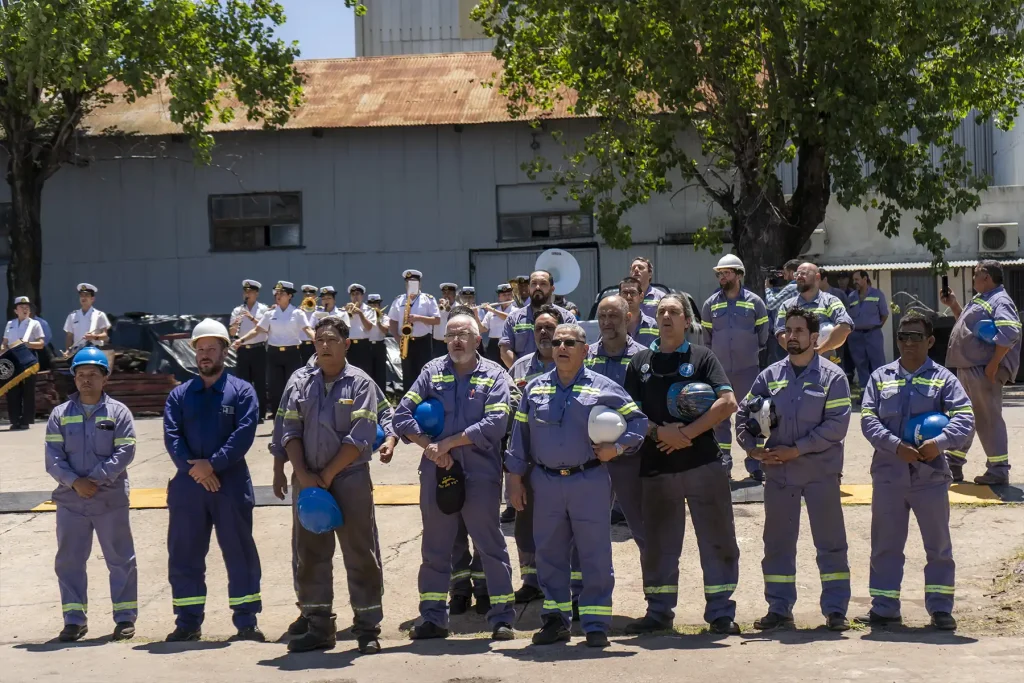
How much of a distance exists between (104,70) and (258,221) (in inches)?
211

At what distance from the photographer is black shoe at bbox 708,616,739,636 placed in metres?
7.84

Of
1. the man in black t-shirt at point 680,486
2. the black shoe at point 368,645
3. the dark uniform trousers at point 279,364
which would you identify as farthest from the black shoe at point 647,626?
the dark uniform trousers at point 279,364

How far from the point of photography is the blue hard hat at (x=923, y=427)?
301 inches

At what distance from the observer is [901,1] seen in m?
18.2

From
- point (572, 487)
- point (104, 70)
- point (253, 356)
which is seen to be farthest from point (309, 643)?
point (104, 70)

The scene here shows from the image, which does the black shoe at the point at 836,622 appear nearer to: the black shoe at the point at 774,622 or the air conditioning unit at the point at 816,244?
the black shoe at the point at 774,622

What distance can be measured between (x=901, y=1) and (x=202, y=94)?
11.2 metres

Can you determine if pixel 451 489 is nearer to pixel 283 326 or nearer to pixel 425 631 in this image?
pixel 425 631

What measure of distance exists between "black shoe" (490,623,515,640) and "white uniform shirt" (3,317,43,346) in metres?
12.0

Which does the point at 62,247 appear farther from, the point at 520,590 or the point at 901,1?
the point at 520,590

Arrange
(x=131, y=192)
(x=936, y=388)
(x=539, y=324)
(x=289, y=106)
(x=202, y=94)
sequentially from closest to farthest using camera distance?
(x=936, y=388), (x=539, y=324), (x=202, y=94), (x=289, y=106), (x=131, y=192)

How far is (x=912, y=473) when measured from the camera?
784 cm

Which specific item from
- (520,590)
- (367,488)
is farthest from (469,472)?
(520,590)

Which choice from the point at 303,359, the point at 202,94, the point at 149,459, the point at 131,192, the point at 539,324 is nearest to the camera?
the point at 539,324
